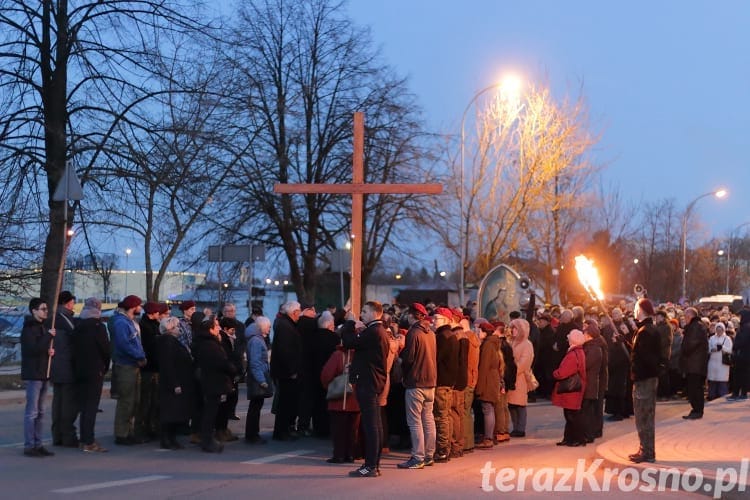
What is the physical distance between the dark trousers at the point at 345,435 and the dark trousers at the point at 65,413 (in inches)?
142

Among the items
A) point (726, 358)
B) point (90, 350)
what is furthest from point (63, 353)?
point (726, 358)

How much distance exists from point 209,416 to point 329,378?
1.71m

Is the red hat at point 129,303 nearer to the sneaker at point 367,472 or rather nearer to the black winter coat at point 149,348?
the black winter coat at point 149,348

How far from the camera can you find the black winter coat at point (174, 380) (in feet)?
41.2

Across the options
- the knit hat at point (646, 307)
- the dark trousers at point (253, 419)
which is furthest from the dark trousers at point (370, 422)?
the knit hat at point (646, 307)

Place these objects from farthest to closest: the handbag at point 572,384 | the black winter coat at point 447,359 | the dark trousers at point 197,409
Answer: the handbag at point 572,384 → the dark trousers at point 197,409 → the black winter coat at point 447,359

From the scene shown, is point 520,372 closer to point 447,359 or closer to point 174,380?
point 447,359

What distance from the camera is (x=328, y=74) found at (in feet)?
106

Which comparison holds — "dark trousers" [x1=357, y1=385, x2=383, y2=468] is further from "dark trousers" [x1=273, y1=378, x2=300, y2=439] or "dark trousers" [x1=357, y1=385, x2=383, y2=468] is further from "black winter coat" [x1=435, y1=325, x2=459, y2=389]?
"dark trousers" [x1=273, y1=378, x2=300, y2=439]

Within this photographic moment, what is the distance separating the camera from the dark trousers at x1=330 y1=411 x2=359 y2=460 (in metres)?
12.0

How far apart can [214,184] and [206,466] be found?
13.3 meters

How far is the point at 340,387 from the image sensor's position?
470 inches

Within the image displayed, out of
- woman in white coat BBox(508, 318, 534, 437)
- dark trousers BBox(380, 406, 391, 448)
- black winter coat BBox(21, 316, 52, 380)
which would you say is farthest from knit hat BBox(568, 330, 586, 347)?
→ black winter coat BBox(21, 316, 52, 380)

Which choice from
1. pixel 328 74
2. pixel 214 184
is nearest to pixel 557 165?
pixel 328 74
